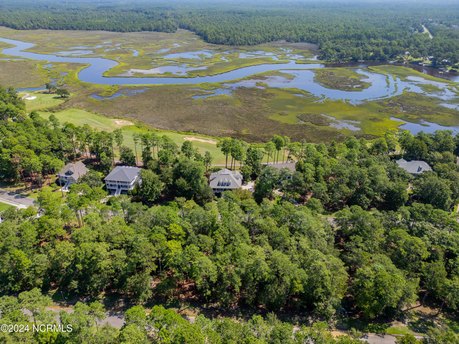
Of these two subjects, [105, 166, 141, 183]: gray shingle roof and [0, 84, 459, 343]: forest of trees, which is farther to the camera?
[105, 166, 141, 183]: gray shingle roof

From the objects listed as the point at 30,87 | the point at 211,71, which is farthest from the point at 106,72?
the point at 211,71

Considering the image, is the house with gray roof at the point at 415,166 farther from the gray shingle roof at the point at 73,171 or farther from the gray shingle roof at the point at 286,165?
the gray shingle roof at the point at 73,171

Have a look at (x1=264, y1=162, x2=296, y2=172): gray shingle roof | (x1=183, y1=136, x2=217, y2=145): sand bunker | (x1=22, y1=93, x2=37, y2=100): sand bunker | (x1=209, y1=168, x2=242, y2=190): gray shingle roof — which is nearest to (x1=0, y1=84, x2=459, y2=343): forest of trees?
(x1=209, y1=168, x2=242, y2=190): gray shingle roof

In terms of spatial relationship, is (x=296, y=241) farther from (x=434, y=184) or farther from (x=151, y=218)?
(x=434, y=184)

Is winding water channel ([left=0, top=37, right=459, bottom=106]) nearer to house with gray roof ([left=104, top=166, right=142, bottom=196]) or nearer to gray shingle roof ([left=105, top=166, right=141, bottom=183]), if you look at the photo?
gray shingle roof ([left=105, top=166, right=141, bottom=183])

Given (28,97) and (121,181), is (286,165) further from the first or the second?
(28,97)

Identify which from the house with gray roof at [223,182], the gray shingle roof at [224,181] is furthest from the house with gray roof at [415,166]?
the house with gray roof at [223,182]

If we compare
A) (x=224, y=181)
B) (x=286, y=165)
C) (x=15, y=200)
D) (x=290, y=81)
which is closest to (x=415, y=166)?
(x=286, y=165)
